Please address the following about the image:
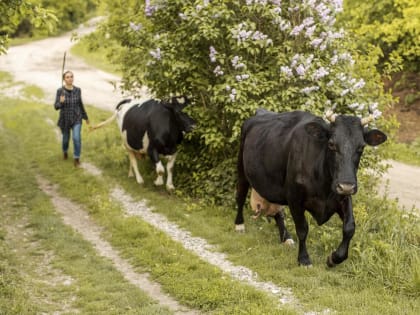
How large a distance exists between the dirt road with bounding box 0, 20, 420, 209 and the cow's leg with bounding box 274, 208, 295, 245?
403 centimetres

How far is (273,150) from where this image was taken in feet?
29.6

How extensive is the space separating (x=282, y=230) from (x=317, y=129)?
243 centimetres

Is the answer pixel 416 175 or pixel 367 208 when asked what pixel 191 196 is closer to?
pixel 367 208

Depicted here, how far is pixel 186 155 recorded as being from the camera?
13.1 m

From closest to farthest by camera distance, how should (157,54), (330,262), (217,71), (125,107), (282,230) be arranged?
(330,262), (282,230), (217,71), (157,54), (125,107)

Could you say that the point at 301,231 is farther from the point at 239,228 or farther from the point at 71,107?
the point at 71,107

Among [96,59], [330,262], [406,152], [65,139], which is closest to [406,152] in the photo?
[406,152]

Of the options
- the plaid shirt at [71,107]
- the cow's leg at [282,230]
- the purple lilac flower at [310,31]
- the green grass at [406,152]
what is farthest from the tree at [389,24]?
the cow's leg at [282,230]

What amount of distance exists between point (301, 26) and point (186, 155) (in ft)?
12.6

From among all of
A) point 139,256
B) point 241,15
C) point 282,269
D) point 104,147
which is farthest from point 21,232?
point 104,147

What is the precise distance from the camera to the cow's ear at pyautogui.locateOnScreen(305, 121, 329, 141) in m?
7.66

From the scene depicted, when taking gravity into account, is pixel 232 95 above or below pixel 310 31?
below

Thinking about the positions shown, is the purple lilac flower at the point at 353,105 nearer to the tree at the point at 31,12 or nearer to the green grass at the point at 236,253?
the green grass at the point at 236,253

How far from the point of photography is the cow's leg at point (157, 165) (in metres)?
12.8
